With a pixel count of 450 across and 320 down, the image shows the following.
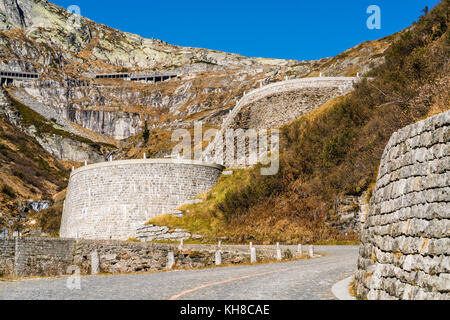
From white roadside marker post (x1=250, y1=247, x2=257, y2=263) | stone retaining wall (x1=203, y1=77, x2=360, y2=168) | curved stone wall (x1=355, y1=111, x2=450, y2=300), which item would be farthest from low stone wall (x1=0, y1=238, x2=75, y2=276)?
stone retaining wall (x1=203, y1=77, x2=360, y2=168)

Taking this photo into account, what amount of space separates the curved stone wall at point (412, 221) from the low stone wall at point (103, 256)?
13.2 meters

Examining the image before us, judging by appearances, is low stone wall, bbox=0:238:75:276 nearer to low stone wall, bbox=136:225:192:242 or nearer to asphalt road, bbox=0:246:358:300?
low stone wall, bbox=136:225:192:242

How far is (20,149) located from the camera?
413ft

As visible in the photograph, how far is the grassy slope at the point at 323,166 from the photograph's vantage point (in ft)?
92.7

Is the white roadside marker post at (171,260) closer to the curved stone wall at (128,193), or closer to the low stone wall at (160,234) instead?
the low stone wall at (160,234)

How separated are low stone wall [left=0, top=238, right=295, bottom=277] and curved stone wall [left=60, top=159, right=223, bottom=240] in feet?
37.3

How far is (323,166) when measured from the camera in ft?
109

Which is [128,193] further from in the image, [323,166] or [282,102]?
[282,102]

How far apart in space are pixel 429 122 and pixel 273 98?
43701mm

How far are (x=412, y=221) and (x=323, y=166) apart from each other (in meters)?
26.2

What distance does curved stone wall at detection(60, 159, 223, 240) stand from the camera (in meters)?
38.7

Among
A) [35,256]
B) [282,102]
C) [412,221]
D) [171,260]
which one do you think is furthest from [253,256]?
[282,102]

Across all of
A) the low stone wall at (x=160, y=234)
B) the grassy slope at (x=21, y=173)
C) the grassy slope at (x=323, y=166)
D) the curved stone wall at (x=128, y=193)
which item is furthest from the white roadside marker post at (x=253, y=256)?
the grassy slope at (x=21, y=173)
